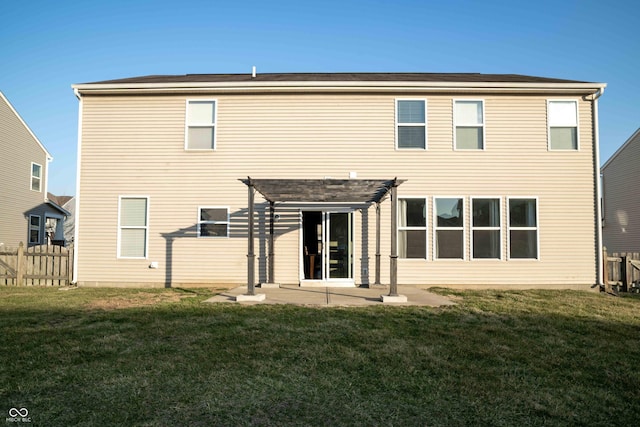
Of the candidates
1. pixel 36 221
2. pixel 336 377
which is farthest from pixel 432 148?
pixel 36 221

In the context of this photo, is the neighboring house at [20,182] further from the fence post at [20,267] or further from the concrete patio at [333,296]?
the concrete patio at [333,296]

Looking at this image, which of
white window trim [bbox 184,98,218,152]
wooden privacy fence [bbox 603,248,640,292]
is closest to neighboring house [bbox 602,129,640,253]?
wooden privacy fence [bbox 603,248,640,292]

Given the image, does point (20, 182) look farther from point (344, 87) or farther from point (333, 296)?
point (333, 296)

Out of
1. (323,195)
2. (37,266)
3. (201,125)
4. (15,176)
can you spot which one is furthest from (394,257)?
(15,176)

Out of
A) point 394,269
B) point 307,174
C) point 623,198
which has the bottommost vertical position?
point 394,269

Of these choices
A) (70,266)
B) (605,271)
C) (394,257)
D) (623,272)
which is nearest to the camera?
(394,257)

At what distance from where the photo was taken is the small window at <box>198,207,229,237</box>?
10625 millimetres

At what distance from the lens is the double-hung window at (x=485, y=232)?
416 inches

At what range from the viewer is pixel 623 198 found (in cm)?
1870

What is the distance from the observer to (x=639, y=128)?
57.9ft

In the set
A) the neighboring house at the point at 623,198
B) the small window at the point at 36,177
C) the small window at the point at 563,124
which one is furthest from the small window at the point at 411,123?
the small window at the point at 36,177

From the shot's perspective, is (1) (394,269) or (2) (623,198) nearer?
(1) (394,269)

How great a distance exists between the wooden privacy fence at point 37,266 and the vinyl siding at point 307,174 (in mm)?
790

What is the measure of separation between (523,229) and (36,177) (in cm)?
2159
